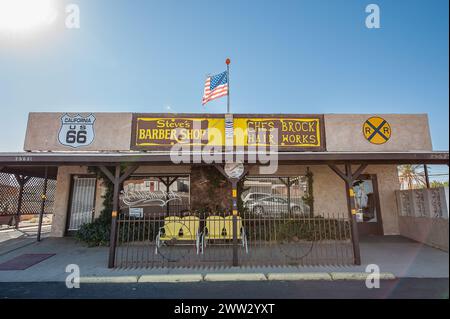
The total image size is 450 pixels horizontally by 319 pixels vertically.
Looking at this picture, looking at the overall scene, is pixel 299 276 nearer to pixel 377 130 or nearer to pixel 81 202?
pixel 377 130

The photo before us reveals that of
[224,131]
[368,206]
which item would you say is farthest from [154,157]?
[368,206]

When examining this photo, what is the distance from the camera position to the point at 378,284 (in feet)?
16.5

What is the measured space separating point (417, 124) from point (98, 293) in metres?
12.7

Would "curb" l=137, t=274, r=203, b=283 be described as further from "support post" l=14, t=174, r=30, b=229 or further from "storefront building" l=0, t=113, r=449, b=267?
"support post" l=14, t=174, r=30, b=229

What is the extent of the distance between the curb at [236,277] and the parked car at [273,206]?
4.38 m

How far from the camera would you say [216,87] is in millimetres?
10297

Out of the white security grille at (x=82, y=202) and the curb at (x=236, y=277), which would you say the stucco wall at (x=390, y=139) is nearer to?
the curb at (x=236, y=277)

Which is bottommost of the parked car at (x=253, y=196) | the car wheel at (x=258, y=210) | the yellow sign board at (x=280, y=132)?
the car wheel at (x=258, y=210)

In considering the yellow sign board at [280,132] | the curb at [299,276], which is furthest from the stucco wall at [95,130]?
the curb at [299,276]

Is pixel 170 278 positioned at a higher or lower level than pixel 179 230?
lower

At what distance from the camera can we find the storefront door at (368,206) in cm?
998

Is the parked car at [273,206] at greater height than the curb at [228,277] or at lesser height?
greater

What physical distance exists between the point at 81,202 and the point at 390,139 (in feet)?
42.9
